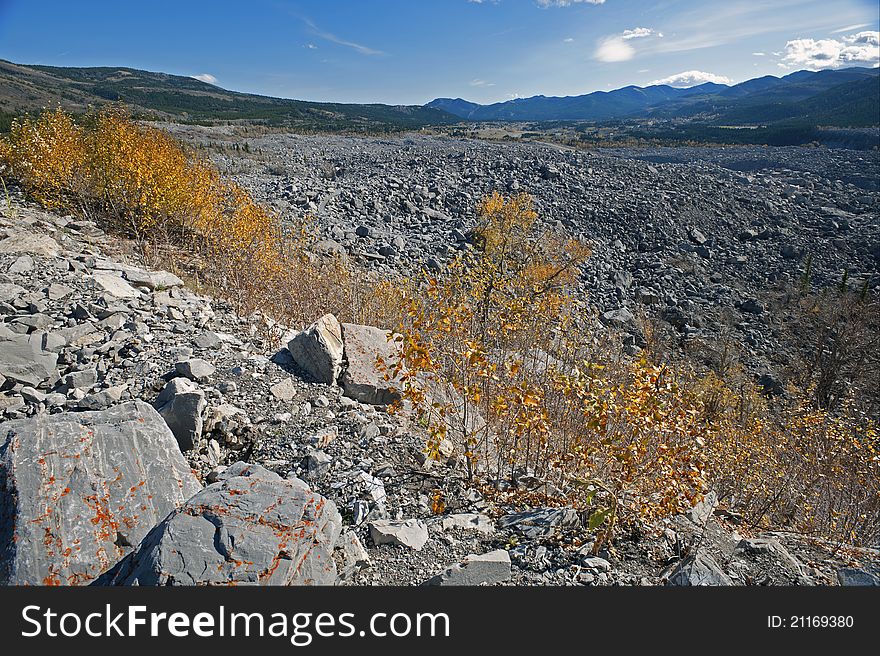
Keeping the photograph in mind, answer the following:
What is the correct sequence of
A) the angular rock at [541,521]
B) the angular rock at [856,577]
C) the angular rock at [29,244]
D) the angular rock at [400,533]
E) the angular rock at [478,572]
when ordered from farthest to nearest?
1. the angular rock at [29,244]
2. the angular rock at [541,521]
3. the angular rock at [400,533]
4. the angular rock at [856,577]
5. the angular rock at [478,572]

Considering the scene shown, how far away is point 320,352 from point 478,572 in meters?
3.46

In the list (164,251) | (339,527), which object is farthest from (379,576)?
(164,251)

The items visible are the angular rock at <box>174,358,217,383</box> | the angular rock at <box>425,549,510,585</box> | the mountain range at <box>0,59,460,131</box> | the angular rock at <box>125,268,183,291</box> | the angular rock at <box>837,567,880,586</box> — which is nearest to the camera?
the angular rock at <box>425,549,510,585</box>

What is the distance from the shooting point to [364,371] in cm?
580

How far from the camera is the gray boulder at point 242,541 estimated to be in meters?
2.46

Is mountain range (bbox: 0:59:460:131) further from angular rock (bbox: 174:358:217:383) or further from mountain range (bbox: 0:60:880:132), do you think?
angular rock (bbox: 174:358:217:383)

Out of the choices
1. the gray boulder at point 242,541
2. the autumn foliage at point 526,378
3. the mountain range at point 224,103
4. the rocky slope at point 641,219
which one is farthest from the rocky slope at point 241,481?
the mountain range at point 224,103

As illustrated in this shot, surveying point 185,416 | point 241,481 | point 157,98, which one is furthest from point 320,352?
point 157,98

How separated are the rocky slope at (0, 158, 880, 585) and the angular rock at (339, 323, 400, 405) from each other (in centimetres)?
3

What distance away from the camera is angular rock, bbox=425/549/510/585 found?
300cm

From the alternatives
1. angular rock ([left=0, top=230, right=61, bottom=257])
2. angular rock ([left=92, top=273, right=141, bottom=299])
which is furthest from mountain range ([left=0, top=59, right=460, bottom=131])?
angular rock ([left=92, top=273, right=141, bottom=299])

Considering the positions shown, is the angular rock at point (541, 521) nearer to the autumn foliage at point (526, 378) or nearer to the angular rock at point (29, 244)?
the autumn foliage at point (526, 378)

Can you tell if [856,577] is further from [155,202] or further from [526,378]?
[155,202]

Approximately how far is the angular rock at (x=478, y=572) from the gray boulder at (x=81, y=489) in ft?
6.28
